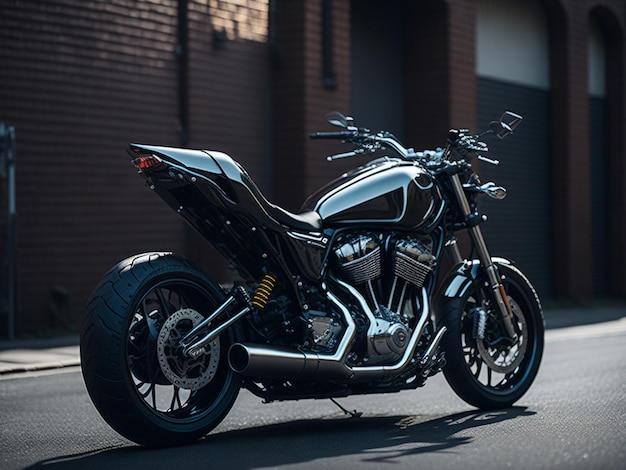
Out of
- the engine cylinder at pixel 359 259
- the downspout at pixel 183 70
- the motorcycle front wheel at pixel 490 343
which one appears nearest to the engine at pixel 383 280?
the engine cylinder at pixel 359 259

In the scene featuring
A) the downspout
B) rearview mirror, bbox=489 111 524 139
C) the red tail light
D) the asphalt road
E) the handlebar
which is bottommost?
the asphalt road

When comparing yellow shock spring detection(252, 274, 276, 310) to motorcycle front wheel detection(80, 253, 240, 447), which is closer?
motorcycle front wheel detection(80, 253, 240, 447)

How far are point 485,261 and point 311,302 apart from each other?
1.40 m

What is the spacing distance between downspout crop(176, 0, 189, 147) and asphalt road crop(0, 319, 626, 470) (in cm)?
592

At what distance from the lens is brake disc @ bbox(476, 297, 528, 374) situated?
7.02 metres

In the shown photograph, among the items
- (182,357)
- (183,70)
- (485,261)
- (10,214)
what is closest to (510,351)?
(485,261)

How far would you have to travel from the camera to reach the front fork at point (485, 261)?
23.0 feet

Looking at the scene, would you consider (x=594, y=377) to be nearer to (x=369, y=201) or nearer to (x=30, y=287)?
(x=369, y=201)

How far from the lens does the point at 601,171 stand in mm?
23266

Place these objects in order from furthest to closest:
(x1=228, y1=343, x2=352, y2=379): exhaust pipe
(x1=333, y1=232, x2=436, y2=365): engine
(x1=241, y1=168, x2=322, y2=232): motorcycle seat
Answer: (x1=333, y1=232, x2=436, y2=365): engine < (x1=241, y1=168, x2=322, y2=232): motorcycle seat < (x1=228, y1=343, x2=352, y2=379): exhaust pipe

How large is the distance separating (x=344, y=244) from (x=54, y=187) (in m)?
6.74

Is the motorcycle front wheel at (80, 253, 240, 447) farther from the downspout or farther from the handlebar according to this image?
the downspout

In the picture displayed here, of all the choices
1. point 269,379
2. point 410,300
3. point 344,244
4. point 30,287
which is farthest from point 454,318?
point 30,287

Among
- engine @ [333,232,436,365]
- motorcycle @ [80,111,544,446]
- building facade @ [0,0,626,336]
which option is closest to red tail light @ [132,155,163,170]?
motorcycle @ [80,111,544,446]
